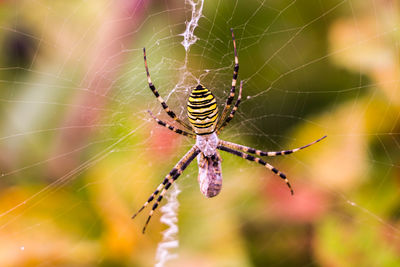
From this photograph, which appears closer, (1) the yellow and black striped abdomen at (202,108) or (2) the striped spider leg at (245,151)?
(1) the yellow and black striped abdomen at (202,108)

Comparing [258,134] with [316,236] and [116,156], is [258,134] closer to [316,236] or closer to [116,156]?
[316,236]

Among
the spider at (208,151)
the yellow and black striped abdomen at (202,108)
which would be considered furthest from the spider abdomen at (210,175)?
the yellow and black striped abdomen at (202,108)

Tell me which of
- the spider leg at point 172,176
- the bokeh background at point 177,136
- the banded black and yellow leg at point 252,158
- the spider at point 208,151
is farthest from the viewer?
the banded black and yellow leg at point 252,158

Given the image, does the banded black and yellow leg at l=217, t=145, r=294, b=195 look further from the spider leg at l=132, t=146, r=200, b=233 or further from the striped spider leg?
the spider leg at l=132, t=146, r=200, b=233

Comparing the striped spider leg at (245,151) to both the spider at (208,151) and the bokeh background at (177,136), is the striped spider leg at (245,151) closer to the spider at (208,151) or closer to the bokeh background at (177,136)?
the spider at (208,151)

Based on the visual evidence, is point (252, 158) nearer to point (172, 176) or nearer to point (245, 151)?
point (245, 151)

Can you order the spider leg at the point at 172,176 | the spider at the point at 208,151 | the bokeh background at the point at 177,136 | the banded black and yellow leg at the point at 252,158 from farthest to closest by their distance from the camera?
the banded black and yellow leg at the point at 252,158 < the spider leg at the point at 172,176 < the spider at the point at 208,151 < the bokeh background at the point at 177,136

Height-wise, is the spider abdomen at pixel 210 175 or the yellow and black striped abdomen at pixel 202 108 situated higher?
the yellow and black striped abdomen at pixel 202 108

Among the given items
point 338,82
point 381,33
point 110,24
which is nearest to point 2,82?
point 110,24
